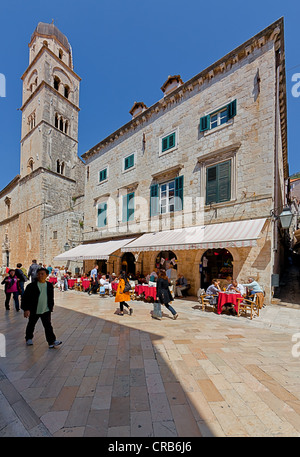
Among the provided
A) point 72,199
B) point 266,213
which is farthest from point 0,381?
point 72,199

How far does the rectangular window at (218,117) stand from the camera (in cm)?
917

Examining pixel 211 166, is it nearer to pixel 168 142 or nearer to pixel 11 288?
pixel 168 142

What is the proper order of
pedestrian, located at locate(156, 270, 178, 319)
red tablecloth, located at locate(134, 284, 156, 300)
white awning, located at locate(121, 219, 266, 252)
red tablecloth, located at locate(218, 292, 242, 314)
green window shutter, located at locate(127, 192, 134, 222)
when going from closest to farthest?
pedestrian, located at locate(156, 270, 178, 319), red tablecloth, located at locate(218, 292, 242, 314), white awning, located at locate(121, 219, 266, 252), red tablecloth, located at locate(134, 284, 156, 300), green window shutter, located at locate(127, 192, 134, 222)

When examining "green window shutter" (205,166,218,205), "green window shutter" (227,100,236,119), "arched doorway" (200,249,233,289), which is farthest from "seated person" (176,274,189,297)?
"green window shutter" (227,100,236,119)

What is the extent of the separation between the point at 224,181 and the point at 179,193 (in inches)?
93.0

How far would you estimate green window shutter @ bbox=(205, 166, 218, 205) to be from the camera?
942 centimetres

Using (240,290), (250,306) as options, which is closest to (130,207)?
(240,290)

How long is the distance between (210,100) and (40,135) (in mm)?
21542

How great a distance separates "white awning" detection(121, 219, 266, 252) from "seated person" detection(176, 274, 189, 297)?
1.94m

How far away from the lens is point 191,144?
10.5 metres

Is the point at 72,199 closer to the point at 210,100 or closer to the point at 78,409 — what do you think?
the point at 210,100

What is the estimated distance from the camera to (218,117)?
9.77m

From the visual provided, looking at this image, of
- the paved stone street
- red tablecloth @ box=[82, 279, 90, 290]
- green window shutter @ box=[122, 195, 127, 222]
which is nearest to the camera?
the paved stone street

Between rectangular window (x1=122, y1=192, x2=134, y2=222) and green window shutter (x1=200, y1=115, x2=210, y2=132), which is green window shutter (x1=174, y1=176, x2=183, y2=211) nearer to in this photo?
green window shutter (x1=200, y1=115, x2=210, y2=132)
